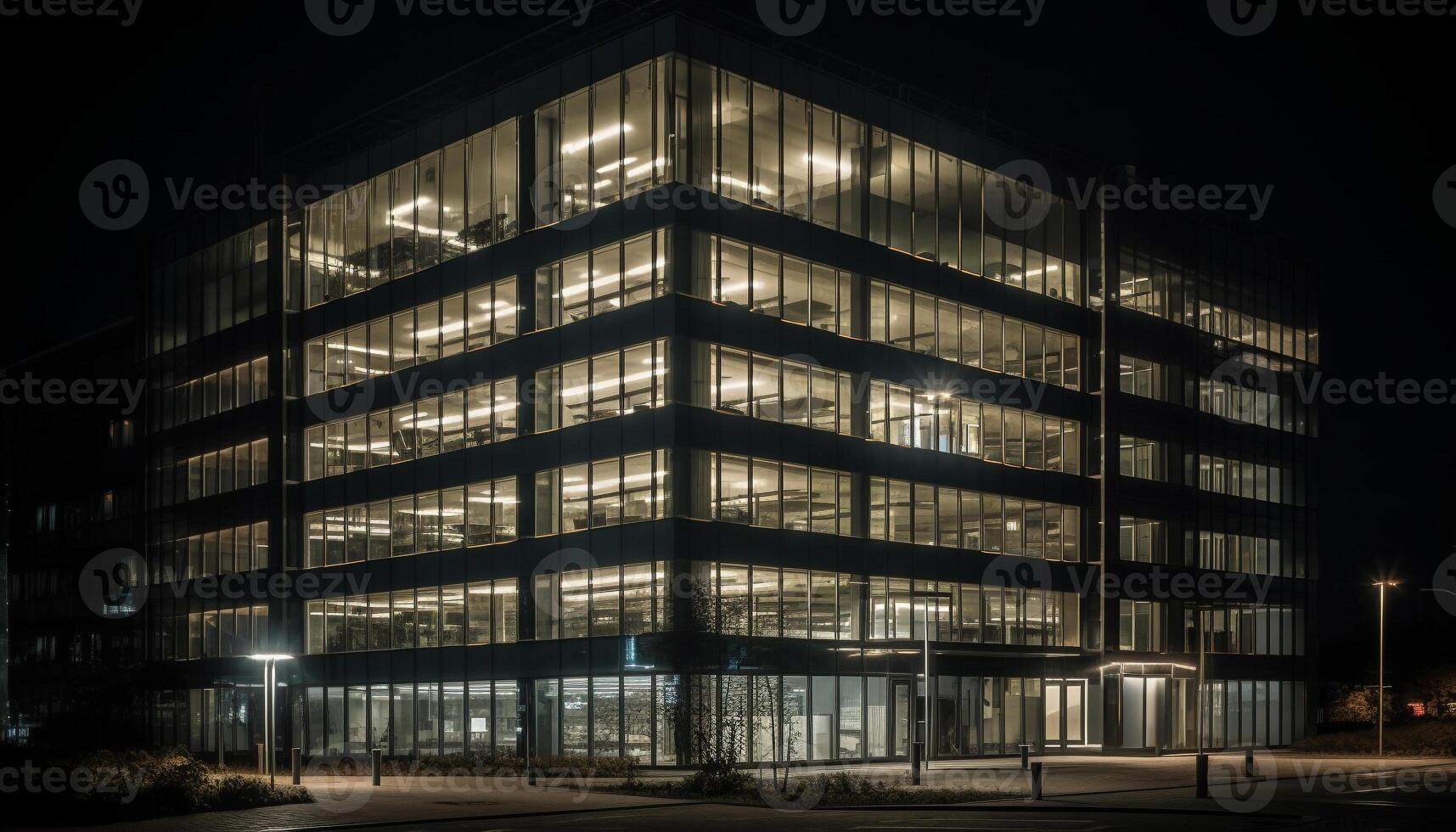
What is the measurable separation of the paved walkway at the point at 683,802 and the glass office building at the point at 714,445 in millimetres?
3103

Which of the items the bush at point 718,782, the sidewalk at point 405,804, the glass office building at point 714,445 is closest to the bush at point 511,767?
the sidewalk at point 405,804

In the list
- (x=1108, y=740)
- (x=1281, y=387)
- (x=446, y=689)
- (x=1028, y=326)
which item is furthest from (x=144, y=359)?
(x=1281, y=387)

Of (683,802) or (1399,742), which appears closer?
(683,802)

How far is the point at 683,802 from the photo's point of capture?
115 ft

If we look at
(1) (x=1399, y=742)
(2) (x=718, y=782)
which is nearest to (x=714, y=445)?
(2) (x=718, y=782)

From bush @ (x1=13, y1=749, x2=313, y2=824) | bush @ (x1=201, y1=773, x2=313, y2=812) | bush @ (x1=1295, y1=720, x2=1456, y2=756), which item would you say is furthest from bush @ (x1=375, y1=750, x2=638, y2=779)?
bush @ (x1=1295, y1=720, x2=1456, y2=756)

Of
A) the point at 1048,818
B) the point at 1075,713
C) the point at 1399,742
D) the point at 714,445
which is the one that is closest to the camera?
the point at 1048,818

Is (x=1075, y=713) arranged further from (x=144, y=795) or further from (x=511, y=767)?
(x=144, y=795)

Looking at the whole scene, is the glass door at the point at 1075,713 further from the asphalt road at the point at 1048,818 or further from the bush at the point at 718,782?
the bush at the point at 718,782

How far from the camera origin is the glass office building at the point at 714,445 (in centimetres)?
5059

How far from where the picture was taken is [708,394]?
5038 centimetres

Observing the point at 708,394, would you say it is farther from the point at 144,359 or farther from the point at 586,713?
the point at 144,359

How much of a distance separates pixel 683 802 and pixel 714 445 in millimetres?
17043

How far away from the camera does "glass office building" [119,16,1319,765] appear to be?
1992 inches
